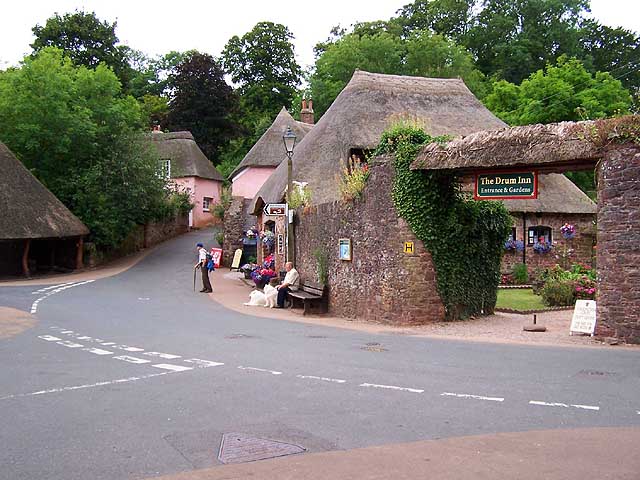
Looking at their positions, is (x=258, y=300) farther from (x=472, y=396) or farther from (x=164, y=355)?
(x=472, y=396)

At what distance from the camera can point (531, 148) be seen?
13516 millimetres

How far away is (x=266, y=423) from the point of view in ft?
22.3

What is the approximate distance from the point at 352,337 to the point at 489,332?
3041 mm

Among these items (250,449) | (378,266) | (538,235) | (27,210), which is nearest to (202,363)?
(250,449)

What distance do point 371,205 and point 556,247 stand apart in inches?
545

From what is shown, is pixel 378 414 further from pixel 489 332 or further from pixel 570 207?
pixel 570 207

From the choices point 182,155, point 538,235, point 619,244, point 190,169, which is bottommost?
point 619,244

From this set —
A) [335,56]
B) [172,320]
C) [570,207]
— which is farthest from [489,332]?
[335,56]

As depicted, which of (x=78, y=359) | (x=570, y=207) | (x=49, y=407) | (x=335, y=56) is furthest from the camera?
(x=335, y=56)

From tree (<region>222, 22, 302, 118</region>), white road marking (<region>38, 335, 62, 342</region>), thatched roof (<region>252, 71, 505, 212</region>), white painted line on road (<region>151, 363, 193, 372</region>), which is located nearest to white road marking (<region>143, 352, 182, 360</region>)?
white painted line on road (<region>151, 363, 193, 372</region>)

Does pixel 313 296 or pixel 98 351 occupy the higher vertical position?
pixel 313 296

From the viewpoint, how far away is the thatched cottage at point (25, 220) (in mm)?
31047

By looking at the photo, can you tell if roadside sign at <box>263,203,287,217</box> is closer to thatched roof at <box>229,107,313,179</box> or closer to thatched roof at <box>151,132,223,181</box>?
thatched roof at <box>229,107,313,179</box>

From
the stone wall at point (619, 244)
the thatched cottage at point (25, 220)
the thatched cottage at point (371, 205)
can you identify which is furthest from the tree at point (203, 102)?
the stone wall at point (619, 244)
